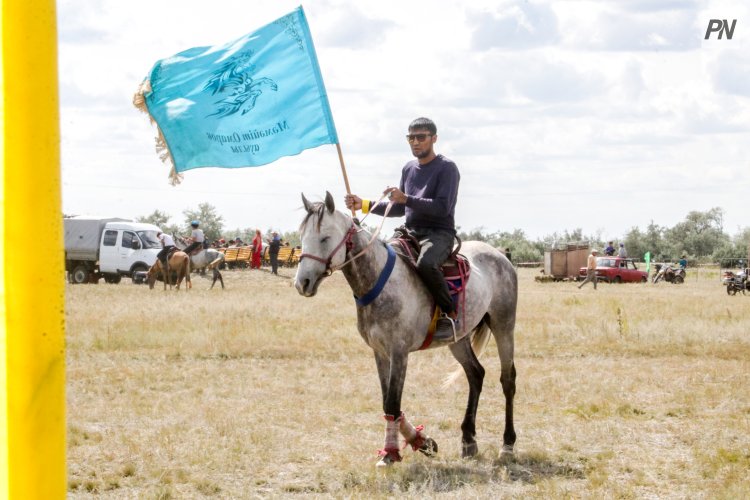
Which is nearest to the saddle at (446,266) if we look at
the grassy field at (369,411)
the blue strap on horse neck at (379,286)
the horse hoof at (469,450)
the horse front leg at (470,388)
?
the blue strap on horse neck at (379,286)

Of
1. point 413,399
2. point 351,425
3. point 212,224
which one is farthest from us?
point 212,224

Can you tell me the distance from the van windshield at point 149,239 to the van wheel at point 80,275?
271cm

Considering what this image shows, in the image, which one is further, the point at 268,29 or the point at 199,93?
the point at 268,29

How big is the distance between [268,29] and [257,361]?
6.83 m

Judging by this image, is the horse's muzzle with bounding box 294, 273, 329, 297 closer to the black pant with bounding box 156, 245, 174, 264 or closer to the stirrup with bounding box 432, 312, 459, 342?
the stirrup with bounding box 432, 312, 459, 342

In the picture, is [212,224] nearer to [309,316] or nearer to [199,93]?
[309,316]

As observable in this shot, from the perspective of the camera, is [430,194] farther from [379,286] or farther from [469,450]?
[469,450]

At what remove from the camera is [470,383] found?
28.4ft

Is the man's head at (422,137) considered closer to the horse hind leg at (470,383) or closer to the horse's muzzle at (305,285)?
the horse's muzzle at (305,285)

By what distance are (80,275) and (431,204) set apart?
111ft

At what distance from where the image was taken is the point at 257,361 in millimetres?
14242

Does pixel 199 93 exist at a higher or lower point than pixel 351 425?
higher

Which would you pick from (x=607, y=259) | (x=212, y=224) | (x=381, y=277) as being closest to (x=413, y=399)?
(x=381, y=277)

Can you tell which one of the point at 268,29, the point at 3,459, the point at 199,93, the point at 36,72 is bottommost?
the point at 3,459
